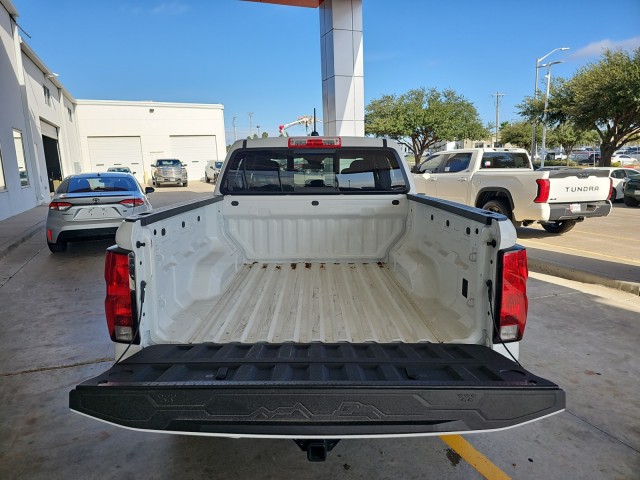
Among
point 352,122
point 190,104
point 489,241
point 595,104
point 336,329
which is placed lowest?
point 336,329

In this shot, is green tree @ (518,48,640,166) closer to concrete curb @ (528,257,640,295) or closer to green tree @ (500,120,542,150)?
concrete curb @ (528,257,640,295)

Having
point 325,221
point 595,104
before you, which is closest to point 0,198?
point 325,221

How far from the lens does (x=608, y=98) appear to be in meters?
20.4

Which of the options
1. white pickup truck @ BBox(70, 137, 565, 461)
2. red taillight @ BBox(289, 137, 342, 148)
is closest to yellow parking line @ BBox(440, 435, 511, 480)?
white pickup truck @ BBox(70, 137, 565, 461)

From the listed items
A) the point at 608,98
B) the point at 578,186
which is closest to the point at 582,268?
the point at 578,186

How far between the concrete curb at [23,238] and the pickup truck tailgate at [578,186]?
1161 cm

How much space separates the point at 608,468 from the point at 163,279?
3014 millimetres

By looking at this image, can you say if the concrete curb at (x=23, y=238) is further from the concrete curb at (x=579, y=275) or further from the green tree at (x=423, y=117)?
the green tree at (x=423, y=117)

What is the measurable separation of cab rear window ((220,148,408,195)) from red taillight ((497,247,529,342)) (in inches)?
89.0

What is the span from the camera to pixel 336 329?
9.62ft

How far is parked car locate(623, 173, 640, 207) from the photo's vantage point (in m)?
15.0

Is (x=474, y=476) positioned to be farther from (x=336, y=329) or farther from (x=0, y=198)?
(x=0, y=198)

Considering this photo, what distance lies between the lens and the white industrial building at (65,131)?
1545cm

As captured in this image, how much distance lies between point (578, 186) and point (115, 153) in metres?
40.4
